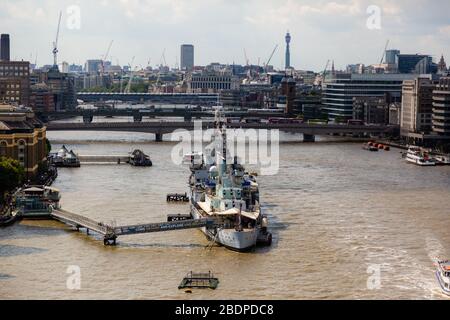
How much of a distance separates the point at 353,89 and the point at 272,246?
28.4 m

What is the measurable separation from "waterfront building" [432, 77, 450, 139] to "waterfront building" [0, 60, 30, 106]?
13956mm

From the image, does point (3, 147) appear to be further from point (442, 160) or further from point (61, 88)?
point (61, 88)

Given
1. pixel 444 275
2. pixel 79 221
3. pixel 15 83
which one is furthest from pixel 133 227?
pixel 15 83

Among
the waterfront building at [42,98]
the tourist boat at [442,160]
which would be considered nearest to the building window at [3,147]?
the tourist boat at [442,160]

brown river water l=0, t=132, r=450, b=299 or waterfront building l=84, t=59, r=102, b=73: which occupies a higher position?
waterfront building l=84, t=59, r=102, b=73

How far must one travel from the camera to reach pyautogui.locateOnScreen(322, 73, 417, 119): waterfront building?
3938cm

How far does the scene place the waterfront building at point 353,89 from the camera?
39.4m

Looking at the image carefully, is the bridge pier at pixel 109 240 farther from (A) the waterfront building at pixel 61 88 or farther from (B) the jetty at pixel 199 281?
(A) the waterfront building at pixel 61 88

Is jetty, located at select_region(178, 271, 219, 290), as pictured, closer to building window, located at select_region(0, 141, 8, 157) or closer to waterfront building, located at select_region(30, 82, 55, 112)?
building window, located at select_region(0, 141, 8, 157)

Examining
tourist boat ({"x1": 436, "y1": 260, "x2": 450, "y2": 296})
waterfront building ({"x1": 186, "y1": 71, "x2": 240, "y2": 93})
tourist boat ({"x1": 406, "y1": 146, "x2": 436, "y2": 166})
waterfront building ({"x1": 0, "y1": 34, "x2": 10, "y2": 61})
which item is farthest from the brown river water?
waterfront building ({"x1": 186, "y1": 71, "x2": 240, "y2": 93})

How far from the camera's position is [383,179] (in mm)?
19422

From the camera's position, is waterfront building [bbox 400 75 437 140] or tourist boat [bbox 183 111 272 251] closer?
tourist boat [bbox 183 111 272 251]
